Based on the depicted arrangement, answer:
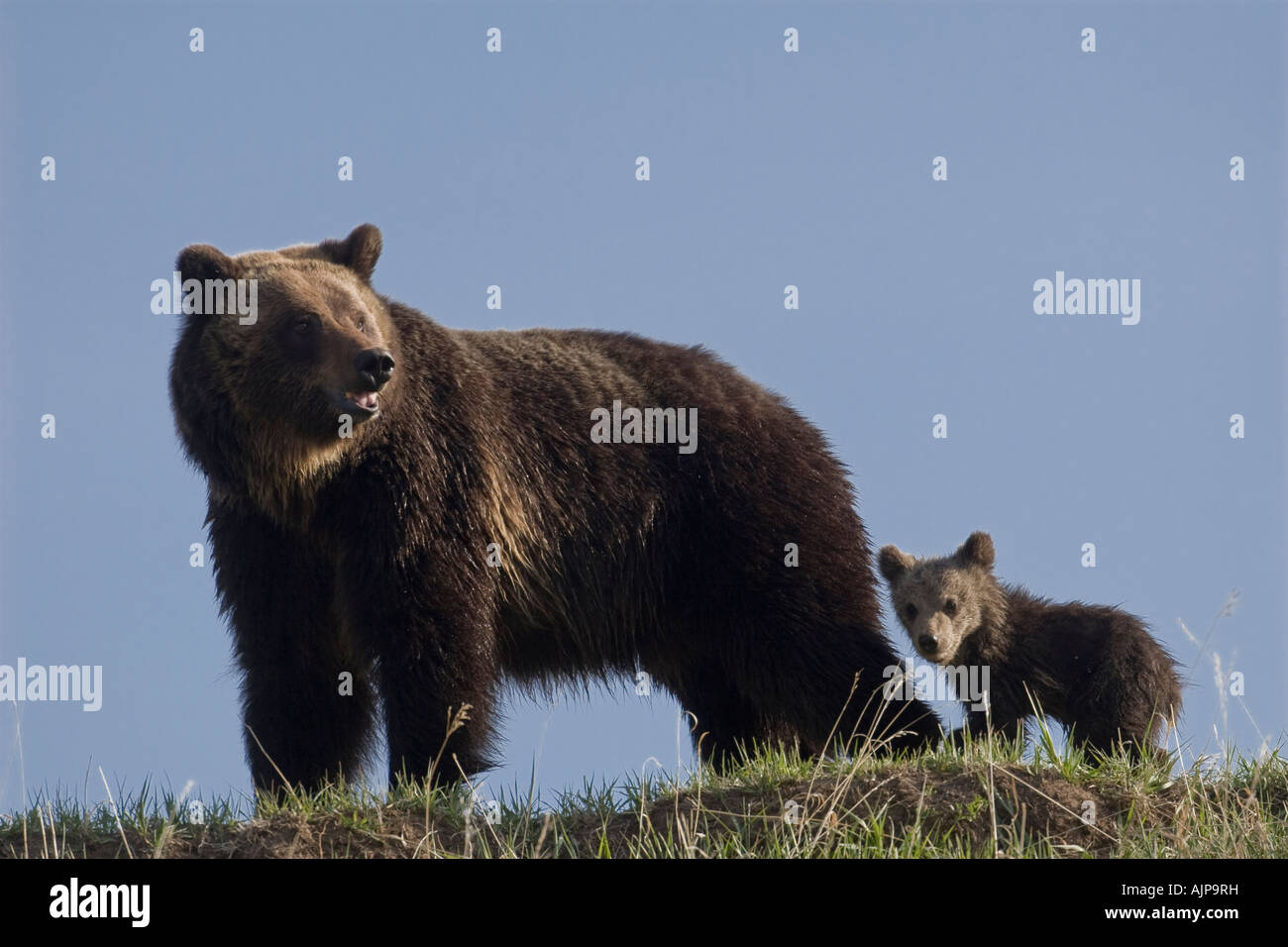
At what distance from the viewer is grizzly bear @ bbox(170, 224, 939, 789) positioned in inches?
313

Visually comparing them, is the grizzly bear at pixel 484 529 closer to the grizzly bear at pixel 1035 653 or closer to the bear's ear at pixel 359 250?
the bear's ear at pixel 359 250

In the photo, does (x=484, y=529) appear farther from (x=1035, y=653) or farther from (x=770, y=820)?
(x=1035, y=653)

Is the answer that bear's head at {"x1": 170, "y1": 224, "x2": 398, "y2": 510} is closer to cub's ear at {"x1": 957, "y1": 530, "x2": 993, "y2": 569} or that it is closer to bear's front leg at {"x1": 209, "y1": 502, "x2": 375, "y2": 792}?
bear's front leg at {"x1": 209, "y1": 502, "x2": 375, "y2": 792}

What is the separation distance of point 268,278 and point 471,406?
1.29 metres

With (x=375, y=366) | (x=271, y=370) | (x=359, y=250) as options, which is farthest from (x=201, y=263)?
(x=375, y=366)

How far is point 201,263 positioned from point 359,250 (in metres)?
0.95

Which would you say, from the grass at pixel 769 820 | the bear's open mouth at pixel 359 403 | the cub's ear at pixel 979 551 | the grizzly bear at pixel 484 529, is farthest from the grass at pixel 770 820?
the cub's ear at pixel 979 551

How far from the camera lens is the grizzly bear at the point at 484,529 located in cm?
795

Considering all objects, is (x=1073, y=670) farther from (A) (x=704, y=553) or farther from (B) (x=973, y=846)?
(B) (x=973, y=846)

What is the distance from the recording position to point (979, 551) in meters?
9.62

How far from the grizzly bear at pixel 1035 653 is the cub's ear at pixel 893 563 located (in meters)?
0.18
